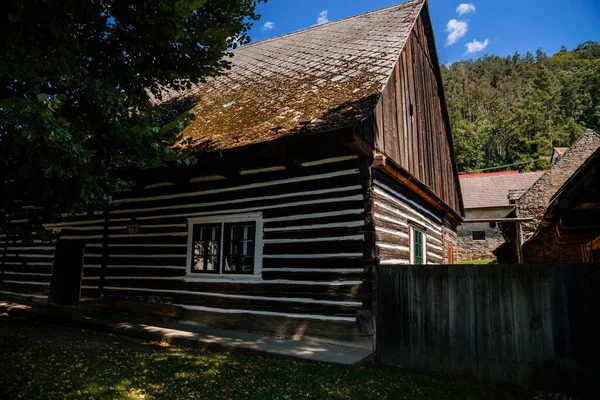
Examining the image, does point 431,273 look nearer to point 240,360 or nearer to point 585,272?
point 585,272

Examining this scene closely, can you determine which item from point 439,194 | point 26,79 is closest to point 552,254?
point 439,194

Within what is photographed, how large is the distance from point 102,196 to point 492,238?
31.2 m

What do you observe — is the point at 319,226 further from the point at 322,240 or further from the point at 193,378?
the point at 193,378

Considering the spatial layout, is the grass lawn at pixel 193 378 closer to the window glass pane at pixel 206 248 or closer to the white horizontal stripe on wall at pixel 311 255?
the white horizontal stripe on wall at pixel 311 255

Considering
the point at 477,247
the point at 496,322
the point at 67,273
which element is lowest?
the point at 496,322

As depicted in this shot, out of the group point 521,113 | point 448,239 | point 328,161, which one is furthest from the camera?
point 521,113

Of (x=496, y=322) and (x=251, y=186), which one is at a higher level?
(x=251, y=186)

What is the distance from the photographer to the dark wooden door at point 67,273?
11.1 metres

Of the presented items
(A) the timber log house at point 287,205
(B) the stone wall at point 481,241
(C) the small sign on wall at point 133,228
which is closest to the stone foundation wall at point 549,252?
(A) the timber log house at point 287,205

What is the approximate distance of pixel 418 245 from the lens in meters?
10.3

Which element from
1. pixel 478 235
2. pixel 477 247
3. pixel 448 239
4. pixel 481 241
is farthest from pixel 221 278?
pixel 478 235

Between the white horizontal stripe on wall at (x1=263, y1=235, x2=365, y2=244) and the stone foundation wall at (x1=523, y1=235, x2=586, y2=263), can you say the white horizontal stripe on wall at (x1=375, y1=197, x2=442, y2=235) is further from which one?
the stone foundation wall at (x1=523, y1=235, x2=586, y2=263)

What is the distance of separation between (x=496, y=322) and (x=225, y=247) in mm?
5463

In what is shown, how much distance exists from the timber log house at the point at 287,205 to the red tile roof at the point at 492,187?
20702mm
